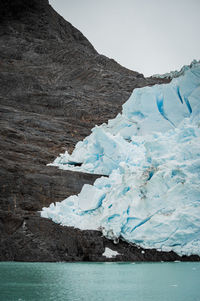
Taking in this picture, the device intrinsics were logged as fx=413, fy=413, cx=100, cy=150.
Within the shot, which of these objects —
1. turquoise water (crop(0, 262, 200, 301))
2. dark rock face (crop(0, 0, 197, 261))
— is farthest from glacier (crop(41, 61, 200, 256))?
turquoise water (crop(0, 262, 200, 301))

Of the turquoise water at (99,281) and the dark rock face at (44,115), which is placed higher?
the dark rock face at (44,115)

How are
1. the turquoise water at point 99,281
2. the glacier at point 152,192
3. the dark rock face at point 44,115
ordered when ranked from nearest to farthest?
the turquoise water at point 99,281
the glacier at point 152,192
the dark rock face at point 44,115

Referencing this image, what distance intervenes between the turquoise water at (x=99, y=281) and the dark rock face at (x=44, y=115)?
0.83 meters

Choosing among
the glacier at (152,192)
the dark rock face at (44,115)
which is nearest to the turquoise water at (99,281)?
the dark rock face at (44,115)

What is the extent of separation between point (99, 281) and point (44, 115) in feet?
49.0

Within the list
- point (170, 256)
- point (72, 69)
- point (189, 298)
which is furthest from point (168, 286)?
point (72, 69)

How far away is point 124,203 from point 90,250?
1670 millimetres

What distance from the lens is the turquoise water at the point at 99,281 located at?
7137 millimetres

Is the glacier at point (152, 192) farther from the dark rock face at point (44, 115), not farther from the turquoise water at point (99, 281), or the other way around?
the turquoise water at point (99, 281)

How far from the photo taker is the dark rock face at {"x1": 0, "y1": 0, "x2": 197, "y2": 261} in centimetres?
1162

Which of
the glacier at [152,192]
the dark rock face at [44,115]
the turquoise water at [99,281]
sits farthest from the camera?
the dark rock face at [44,115]

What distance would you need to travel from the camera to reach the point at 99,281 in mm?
8430

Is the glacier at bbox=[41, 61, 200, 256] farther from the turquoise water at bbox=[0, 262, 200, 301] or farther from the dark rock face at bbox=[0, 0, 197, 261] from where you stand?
the turquoise water at bbox=[0, 262, 200, 301]

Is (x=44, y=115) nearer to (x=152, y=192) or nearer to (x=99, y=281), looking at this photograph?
(x=152, y=192)
